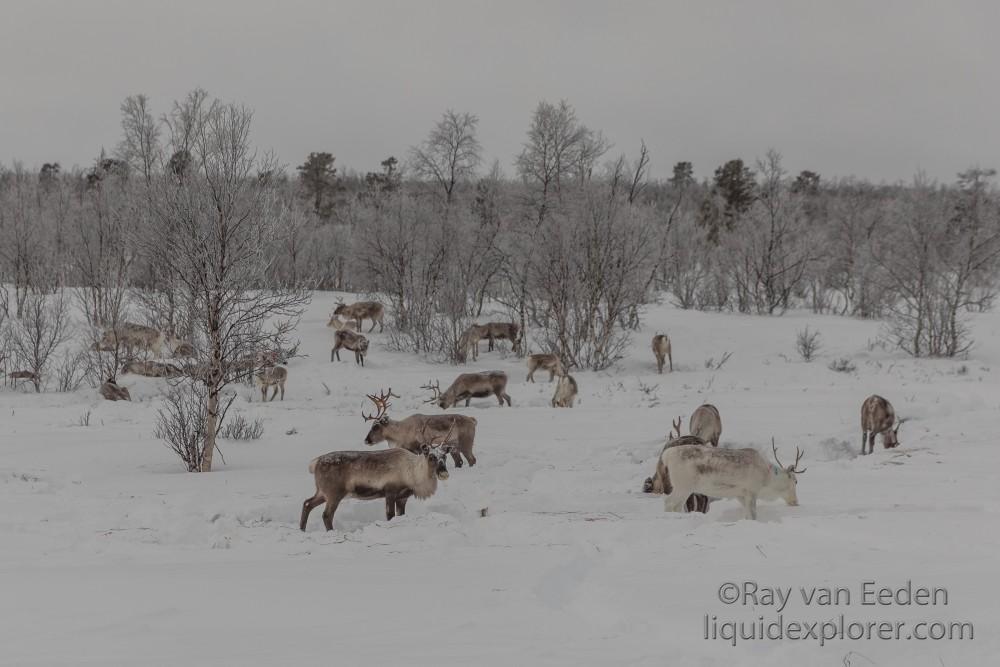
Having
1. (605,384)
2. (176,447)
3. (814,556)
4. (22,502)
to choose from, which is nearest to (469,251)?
(605,384)

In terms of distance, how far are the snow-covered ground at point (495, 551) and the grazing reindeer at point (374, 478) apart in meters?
0.42

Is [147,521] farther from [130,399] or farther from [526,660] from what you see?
[130,399]

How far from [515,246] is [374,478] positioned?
23030 mm

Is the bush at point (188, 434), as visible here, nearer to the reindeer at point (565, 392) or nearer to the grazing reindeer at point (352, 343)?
the reindeer at point (565, 392)

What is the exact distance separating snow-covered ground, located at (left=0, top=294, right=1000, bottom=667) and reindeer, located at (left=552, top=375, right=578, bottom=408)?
293cm

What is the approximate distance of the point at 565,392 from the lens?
18.7 m

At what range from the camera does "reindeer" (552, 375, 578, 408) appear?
1859cm

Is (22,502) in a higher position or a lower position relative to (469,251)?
lower

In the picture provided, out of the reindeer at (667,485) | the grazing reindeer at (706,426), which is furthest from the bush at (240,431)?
the grazing reindeer at (706,426)

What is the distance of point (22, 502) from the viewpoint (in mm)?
8383

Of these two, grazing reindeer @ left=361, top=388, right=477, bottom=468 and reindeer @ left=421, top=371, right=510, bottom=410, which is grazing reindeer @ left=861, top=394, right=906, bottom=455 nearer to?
grazing reindeer @ left=361, top=388, right=477, bottom=468

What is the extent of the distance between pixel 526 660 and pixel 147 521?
19.6ft

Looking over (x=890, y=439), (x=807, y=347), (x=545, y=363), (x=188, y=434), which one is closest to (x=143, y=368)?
(x=188, y=434)

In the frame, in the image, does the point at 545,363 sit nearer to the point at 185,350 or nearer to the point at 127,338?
the point at 185,350
